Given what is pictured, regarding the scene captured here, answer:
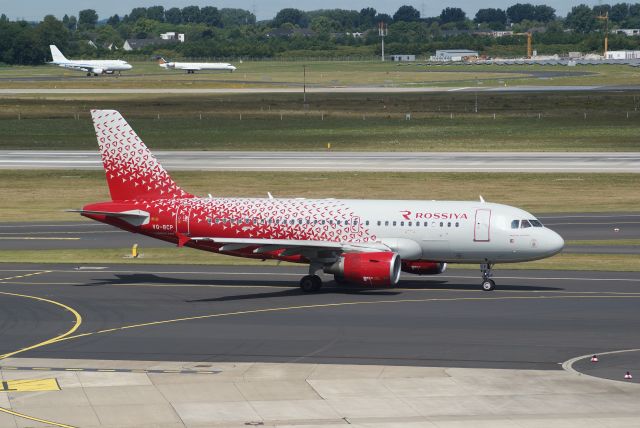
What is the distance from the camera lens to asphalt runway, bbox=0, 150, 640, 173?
344ft

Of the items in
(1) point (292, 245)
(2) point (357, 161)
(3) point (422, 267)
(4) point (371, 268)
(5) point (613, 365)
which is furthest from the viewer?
(2) point (357, 161)

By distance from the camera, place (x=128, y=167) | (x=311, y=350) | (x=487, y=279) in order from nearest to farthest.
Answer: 1. (x=311, y=350)
2. (x=487, y=279)
3. (x=128, y=167)

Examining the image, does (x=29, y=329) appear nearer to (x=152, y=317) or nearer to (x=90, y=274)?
(x=152, y=317)

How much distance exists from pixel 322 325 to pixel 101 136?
18309 mm

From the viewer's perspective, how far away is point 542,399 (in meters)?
34.7

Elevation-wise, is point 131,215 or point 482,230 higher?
point 131,215

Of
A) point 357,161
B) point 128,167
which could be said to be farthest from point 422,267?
point 357,161

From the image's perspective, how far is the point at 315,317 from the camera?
1887 inches

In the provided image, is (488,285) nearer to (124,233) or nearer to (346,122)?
(124,233)

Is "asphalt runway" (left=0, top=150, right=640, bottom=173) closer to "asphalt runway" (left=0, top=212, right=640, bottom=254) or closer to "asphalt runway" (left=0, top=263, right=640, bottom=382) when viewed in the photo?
"asphalt runway" (left=0, top=212, right=640, bottom=254)

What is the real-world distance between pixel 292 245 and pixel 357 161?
5876 cm

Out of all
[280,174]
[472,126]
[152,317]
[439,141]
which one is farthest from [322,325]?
[472,126]

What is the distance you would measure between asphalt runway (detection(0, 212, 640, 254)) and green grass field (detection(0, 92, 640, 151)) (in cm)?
4403

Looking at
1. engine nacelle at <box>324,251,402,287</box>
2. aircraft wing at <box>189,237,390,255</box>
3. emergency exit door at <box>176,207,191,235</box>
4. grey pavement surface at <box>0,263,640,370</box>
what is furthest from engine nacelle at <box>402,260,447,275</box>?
emergency exit door at <box>176,207,191,235</box>
